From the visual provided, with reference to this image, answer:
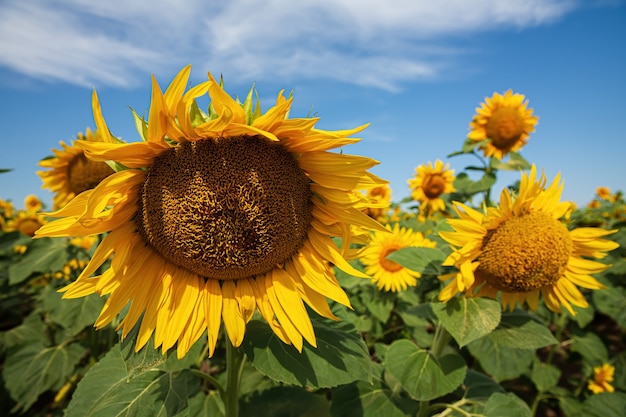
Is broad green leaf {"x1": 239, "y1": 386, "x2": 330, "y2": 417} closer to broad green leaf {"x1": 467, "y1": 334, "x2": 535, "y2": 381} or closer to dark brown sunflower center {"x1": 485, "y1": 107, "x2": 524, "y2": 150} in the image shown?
broad green leaf {"x1": 467, "y1": 334, "x2": 535, "y2": 381}

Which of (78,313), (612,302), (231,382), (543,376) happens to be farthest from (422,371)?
(612,302)

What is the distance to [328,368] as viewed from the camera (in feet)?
4.98

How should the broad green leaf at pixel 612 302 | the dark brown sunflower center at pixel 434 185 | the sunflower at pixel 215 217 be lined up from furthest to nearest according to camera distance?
the dark brown sunflower center at pixel 434 185 → the broad green leaf at pixel 612 302 → the sunflower at pixel 215 217

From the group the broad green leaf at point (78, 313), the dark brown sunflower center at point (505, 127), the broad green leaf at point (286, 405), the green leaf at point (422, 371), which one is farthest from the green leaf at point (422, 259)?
the dark brown sunflower center at point (505, 127)

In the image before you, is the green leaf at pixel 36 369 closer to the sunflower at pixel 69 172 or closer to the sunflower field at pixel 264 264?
the sunflower at pixel 69 172

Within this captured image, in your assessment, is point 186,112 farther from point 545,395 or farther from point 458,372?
point 545,395

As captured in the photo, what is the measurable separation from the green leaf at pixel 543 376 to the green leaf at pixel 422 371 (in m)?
3.53

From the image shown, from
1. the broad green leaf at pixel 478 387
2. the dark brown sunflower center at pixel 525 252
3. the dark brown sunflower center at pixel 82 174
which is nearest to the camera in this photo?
the dark brown sunflower center at pixel 525 252

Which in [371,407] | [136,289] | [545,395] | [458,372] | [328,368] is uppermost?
[136,289]

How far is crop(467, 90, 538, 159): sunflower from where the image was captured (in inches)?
221

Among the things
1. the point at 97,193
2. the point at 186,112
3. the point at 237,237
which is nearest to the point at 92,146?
the point at 97,193

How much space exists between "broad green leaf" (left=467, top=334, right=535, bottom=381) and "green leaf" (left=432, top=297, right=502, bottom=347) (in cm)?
117

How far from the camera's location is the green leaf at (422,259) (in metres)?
2.40

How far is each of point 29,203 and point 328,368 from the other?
951 cm
